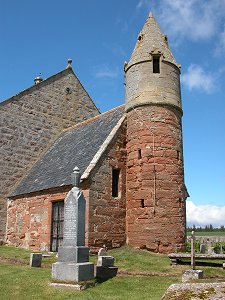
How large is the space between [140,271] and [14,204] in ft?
35.1

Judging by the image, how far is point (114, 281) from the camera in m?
9.62

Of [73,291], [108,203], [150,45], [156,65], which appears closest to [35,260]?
[73,291]

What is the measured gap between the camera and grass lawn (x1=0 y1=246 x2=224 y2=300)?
26.6ft

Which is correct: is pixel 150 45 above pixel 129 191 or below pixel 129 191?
above

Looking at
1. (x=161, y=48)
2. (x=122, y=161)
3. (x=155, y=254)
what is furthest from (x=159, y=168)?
(x=161, y=48)

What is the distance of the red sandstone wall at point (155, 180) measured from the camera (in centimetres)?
1482

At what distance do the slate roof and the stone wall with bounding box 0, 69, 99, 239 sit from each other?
0.79 m

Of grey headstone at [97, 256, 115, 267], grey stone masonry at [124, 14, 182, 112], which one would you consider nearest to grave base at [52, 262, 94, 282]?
grey headstone at [97, 256, 115, 267]

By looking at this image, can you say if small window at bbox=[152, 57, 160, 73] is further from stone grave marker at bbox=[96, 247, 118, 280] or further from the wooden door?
stone grave marker at bbox=[96, 247, 118, 280]

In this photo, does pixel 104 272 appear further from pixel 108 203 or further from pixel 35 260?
pixel 108 203

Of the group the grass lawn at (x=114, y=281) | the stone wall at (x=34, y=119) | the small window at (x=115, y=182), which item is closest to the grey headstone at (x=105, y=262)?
the grass lawn at (x=114, y=281)

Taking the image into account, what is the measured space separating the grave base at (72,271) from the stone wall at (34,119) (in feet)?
39.5

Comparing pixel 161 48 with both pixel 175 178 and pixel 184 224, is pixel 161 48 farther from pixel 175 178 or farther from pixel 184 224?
pixel 184 224

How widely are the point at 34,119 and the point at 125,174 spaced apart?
9.08 metres
